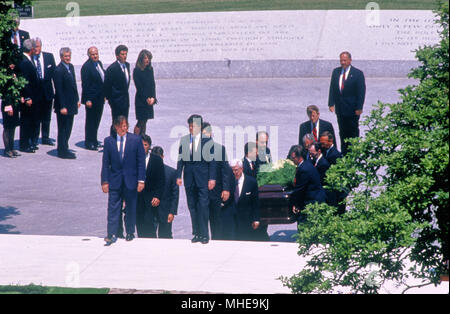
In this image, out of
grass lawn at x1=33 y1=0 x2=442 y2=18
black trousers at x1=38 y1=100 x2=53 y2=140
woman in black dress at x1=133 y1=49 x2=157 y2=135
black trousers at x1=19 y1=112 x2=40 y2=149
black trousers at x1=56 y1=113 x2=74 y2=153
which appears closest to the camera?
black trousers at x1=56 y1=113 x2=74 y2=153

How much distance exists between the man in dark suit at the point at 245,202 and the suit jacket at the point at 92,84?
18.2ft

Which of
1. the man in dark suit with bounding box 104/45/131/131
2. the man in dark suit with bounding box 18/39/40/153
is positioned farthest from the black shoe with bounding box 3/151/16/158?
the man in dark suit with bounding box 104/45/131/131

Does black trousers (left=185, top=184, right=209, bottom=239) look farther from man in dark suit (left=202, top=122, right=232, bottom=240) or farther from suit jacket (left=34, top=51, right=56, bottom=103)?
suit jacket (left=34, top=51, right=56, bottom=103)

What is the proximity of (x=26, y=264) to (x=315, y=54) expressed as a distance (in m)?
14.5

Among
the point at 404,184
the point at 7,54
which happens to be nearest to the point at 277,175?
the point at 7,54

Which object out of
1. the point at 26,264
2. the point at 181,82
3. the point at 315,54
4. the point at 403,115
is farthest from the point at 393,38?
the point at 403,115

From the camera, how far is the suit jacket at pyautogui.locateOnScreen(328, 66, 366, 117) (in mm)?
14664

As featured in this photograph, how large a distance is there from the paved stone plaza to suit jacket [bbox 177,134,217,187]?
107 cm

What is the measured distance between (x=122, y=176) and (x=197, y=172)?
0.96m

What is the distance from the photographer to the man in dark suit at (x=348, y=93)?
48.2 feet

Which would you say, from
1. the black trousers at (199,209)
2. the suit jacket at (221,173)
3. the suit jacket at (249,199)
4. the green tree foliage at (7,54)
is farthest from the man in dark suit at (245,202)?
the green tree foliage at (7,54)

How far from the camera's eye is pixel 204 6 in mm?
28781

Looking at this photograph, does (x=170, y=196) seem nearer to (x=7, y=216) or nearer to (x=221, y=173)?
(x=221, y=173)
